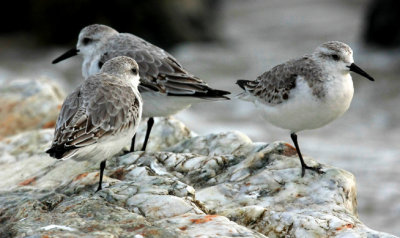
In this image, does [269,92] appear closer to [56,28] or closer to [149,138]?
[149,138]

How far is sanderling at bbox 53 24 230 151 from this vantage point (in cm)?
723

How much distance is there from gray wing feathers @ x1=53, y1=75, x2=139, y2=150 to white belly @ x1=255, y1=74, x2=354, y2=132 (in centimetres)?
158

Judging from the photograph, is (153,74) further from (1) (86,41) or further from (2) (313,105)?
(2) (313,105)

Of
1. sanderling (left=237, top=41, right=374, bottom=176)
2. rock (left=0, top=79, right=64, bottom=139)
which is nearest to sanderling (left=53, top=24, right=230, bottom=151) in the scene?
sanderling (left=237, top=41, right=374, bottom=176)

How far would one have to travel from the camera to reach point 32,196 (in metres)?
5.64

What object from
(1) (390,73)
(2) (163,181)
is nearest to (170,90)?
(2) (163,181)

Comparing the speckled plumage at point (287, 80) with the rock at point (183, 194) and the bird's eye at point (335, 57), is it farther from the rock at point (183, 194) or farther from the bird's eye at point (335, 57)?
the rock at point (183, 194)

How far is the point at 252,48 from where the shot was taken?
68.4ft

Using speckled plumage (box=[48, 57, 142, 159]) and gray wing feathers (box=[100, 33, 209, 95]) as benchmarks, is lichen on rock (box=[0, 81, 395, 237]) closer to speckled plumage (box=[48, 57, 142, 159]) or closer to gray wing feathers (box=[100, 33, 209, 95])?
speckled plumage (box=[48, 57, 142, 159])

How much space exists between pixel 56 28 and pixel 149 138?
13365 millimetres

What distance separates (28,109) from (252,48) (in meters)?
13.2

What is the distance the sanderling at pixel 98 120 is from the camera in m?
5.26

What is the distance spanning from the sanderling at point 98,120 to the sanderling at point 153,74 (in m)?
1.19

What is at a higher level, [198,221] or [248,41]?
[198,221]
